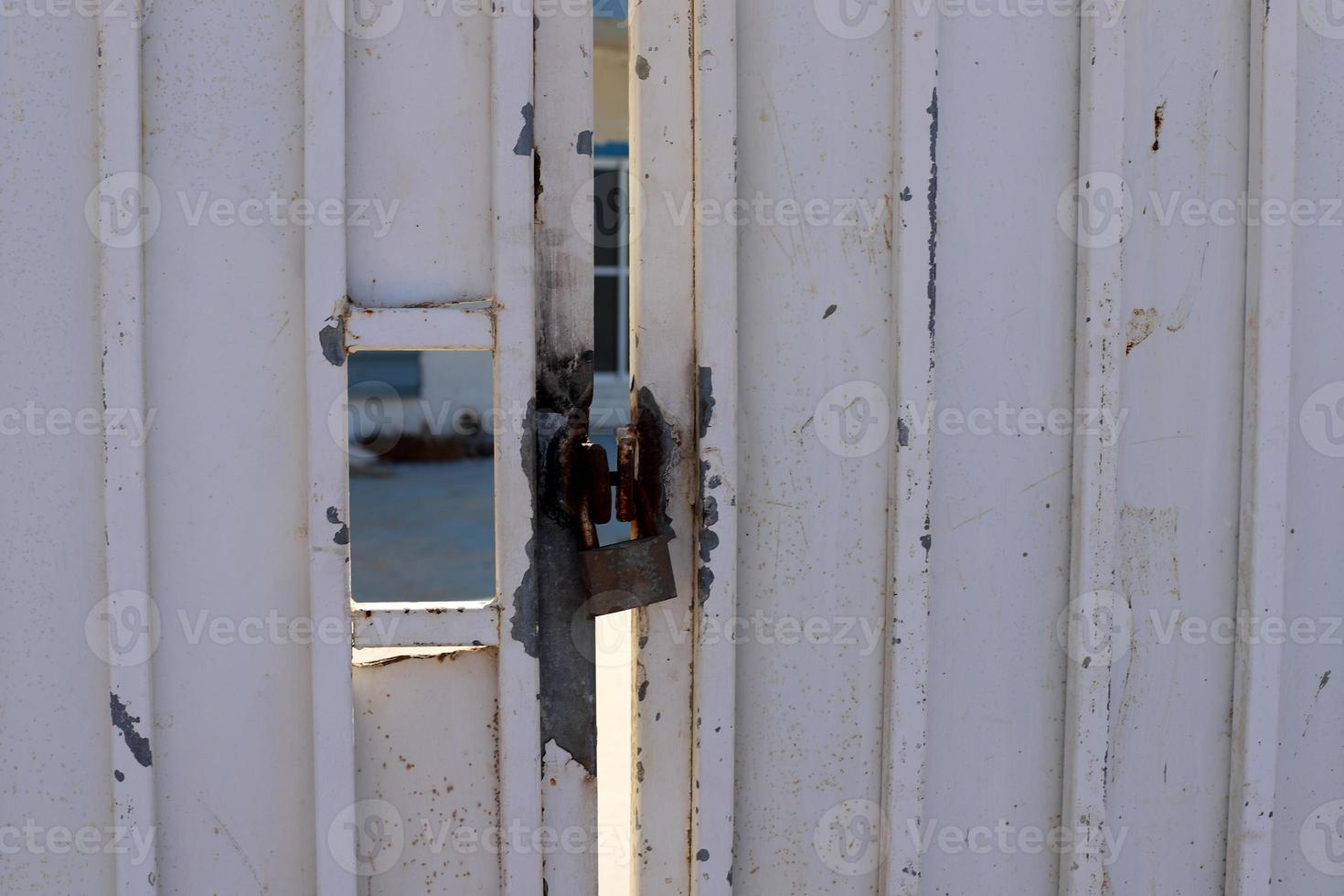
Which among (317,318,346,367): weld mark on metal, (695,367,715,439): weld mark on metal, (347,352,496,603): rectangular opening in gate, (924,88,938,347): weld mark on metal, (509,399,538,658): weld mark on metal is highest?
(924,88,938,347): weld mark on metal

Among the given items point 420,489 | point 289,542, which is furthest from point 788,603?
point 420,489

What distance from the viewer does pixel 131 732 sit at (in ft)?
4.27

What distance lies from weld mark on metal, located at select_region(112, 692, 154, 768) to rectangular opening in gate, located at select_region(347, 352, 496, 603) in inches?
130

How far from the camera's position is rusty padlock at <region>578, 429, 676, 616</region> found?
1.29 m

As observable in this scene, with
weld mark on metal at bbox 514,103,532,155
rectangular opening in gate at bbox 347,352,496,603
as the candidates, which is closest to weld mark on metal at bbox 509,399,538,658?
weld mark on metal at bbox 514,103,532,155

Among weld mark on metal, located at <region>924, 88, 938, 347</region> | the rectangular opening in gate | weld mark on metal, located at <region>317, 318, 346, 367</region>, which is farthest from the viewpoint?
the rectangular opening in gate

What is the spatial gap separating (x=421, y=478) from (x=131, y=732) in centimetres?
735

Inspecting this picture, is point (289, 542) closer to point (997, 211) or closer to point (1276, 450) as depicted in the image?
point (997, 211)

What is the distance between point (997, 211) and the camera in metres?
1.44

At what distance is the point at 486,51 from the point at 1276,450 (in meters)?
1.27

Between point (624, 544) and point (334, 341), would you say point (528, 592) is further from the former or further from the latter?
point (334, 341)

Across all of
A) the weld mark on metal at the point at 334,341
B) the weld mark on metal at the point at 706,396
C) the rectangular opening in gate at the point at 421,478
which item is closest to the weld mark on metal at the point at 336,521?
the weld mark on metal at the point at 334,341

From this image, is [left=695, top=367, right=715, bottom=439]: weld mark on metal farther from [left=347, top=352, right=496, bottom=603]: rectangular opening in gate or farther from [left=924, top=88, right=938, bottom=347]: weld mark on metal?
[left=347, top=352, right=496, bottom=603]: rectangular opening in gate

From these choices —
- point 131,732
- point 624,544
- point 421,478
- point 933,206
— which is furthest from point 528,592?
point 421,478
